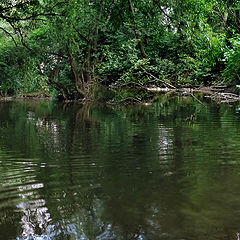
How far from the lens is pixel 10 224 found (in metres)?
3.16

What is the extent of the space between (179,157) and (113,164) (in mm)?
1162

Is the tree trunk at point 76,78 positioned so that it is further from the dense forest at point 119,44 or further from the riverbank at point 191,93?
the riverbank at point 191,93

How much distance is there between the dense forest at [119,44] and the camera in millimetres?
12102

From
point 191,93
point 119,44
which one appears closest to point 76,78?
point 119,44

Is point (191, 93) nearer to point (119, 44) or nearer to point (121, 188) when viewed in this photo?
point (119, 44)

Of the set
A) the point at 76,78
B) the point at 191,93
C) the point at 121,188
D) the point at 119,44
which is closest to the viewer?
the point at 121,188

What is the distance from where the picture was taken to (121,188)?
415 cm

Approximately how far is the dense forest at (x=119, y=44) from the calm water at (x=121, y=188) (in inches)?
217

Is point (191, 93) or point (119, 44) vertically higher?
point (119, 44)

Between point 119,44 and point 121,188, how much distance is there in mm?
20866

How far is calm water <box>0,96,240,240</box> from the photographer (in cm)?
303

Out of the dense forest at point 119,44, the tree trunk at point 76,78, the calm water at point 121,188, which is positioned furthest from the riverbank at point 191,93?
the calm water at point 121,188

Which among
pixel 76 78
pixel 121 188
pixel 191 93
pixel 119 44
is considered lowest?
pixel 121 188

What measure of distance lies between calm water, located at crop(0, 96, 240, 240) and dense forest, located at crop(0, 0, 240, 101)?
217 inches
